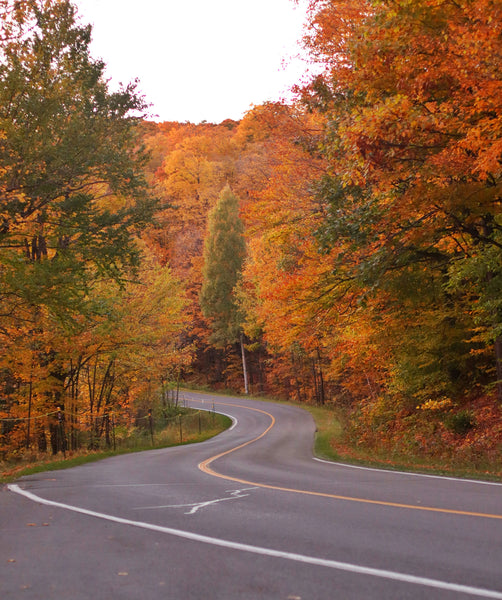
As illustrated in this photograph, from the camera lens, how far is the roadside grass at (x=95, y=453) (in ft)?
43.9

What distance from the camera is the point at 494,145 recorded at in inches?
312

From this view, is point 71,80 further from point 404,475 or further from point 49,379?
point 404,475

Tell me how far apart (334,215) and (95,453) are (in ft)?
38.8

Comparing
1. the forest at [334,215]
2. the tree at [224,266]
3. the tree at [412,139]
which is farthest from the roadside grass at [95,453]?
the tree at [224,266]

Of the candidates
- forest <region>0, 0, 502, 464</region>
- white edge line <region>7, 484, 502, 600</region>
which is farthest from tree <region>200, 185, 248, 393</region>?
white edge line <region>7, 484, 502, 600</region>

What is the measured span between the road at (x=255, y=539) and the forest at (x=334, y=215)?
183 inches

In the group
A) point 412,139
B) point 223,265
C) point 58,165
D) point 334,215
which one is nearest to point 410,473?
point 334,215

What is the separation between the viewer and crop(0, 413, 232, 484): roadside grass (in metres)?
13.4

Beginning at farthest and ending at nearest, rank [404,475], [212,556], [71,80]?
[71,80] → [404,475] → [212,556]

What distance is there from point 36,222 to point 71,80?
12.1 ft

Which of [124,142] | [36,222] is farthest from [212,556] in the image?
[124,142]

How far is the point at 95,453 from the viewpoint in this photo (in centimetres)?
1745

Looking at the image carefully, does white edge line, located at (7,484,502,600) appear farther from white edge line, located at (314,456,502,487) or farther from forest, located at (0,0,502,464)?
forest, located at (0,0,502,464)

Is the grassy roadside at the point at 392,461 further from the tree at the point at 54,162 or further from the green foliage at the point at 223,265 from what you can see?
the green foliage at the point at 223,265
